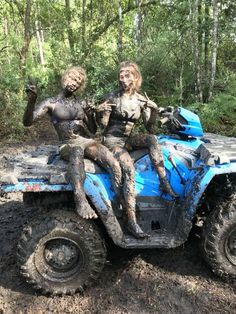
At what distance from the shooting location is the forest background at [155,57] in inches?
409

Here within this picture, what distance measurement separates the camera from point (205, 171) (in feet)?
12.3

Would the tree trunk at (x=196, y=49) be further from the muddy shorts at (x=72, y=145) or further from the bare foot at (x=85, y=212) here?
the bare foot at (x=85, y=212)

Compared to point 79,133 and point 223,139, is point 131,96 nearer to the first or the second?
point 79,133

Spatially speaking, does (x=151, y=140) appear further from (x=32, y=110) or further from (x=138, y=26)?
(x=138, y=26)

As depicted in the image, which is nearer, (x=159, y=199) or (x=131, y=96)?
(x=159, y=199)

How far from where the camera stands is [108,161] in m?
3.96

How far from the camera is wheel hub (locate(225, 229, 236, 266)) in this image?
3.96 metres

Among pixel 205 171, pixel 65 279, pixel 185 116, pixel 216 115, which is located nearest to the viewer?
pixel 205 171

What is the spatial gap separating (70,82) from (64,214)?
4.90ft

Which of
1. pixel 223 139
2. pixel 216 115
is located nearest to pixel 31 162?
pixel 223 139

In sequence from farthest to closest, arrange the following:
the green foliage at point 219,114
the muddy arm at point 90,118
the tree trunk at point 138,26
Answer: the tree trunk at point 138,26, the green foliage at point 219,114, the muddy arm at point 90,118

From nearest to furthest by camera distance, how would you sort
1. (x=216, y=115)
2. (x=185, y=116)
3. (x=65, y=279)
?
(x=65, y=279), (x=185, y=116), (x=216, y=115)

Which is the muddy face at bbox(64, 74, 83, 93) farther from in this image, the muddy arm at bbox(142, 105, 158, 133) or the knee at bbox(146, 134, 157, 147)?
the knee at bbox(146, 134, 157, 147)

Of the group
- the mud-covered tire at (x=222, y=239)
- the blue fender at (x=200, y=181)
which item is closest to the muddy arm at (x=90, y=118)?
the blue fender at (x=200, y=181)
